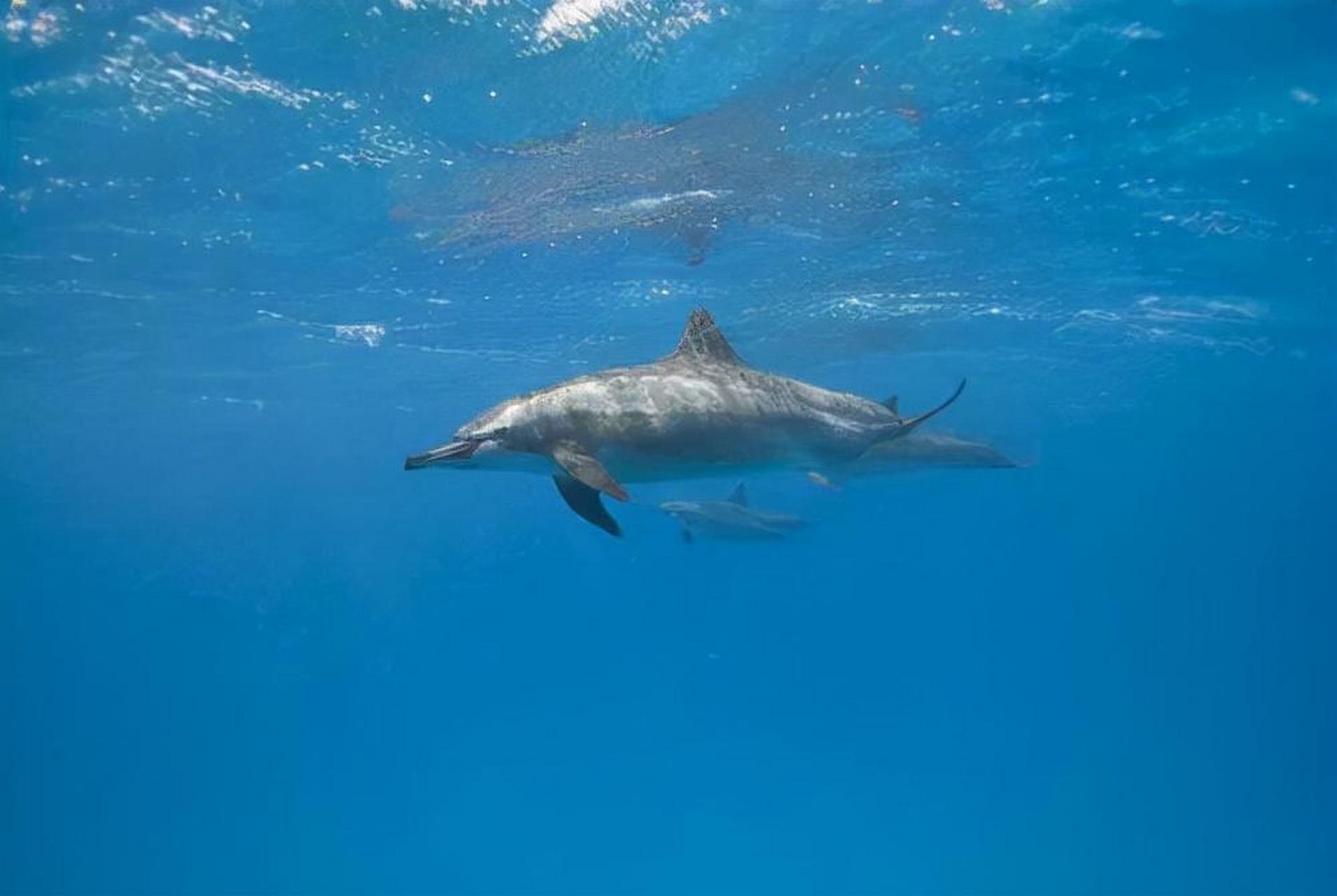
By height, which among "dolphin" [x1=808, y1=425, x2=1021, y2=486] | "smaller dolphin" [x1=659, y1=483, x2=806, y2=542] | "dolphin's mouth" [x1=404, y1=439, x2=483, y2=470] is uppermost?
"dolphin's mouth" [x1=404, y1=439, x2=483, y2=470]

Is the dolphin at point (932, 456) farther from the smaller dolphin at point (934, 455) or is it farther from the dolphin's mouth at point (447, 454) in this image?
the dolphin's mouth at point (447, 454)

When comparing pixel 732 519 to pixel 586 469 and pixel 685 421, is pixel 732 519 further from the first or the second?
pixel 586 469

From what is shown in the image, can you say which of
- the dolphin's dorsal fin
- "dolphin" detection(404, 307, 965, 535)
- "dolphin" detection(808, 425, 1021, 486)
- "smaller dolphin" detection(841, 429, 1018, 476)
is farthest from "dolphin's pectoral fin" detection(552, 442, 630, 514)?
"smaller dolphin" detection(841, 429, 1018, 476)

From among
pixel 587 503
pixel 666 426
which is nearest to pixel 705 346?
pixel 666 426

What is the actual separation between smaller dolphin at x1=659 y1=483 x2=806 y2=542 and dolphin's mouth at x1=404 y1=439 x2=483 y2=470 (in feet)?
48.1

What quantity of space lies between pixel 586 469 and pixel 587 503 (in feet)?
1.63

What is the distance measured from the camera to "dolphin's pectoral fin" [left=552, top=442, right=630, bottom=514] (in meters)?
6.23

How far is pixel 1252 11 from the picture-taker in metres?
11.4

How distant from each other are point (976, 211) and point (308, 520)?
303ft

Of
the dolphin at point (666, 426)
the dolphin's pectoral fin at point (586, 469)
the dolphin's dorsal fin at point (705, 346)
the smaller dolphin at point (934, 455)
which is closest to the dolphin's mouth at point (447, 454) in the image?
the dolphin at point (666, 426)

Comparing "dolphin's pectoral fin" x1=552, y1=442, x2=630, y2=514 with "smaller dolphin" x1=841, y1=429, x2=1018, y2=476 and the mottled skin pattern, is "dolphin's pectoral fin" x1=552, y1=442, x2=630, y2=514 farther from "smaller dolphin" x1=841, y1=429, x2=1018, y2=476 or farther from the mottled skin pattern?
"smaller dolphin" x1=841, y1=429, x2=1018, y2=476

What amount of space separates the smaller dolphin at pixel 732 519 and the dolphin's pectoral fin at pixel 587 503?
47.1 ft

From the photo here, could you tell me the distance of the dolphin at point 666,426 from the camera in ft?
22.8

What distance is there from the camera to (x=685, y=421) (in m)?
7.21
